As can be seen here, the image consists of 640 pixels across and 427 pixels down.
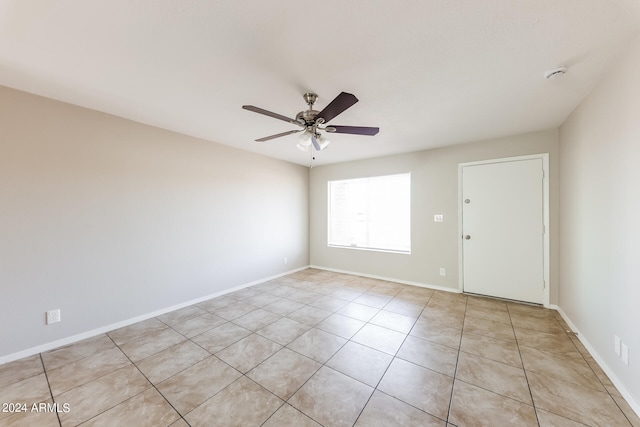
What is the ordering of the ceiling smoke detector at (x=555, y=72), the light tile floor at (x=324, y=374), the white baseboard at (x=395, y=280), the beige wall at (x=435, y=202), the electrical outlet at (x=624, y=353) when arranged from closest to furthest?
the light tile floor at (x=324, y=374), the electrical outlet at (x=624, y=353), the ceiling smoke detector at (x=555, y=72), the beige wall at (x=435, y=202), the white baseboard at (x=395, y=280)

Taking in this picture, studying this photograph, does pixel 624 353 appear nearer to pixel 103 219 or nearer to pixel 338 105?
pixel 338 105

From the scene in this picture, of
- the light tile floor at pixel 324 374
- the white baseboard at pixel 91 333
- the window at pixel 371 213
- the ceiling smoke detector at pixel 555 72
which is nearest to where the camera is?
the light tile floor at pixel 324 374

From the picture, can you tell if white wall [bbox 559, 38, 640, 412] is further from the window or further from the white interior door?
the window

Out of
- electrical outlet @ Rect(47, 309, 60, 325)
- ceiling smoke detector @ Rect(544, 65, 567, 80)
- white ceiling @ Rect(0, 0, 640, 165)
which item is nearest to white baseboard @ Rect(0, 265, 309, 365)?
electrical outlet @ Rect(47, 309, 60, 325)

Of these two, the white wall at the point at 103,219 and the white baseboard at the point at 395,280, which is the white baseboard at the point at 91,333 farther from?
the white baseboard at the point at 395,280

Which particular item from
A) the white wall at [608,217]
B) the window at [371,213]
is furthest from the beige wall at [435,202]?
the white wall at [608,217]

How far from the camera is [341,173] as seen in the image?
16.4 feet

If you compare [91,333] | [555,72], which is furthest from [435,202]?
[91,333]

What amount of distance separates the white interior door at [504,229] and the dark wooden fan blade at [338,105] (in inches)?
112

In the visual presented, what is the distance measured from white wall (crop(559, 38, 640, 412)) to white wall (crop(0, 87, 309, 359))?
4.31 meters

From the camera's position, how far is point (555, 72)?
71.2 inches

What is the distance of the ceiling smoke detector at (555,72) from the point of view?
1.77 metres

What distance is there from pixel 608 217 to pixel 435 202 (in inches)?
83.1

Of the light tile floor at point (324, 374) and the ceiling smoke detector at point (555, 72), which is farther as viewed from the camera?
the ceiling smoke detector at point (555, 72)
